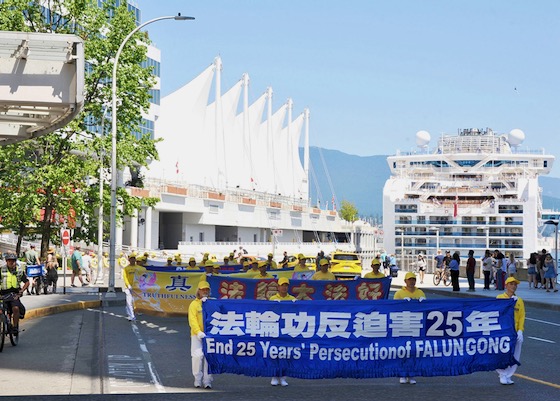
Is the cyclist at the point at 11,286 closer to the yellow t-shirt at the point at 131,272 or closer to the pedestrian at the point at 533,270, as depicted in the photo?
the yellow t-shirt at the point at 131,272

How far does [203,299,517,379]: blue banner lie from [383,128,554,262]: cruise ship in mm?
77845

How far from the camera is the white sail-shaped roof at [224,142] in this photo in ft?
335

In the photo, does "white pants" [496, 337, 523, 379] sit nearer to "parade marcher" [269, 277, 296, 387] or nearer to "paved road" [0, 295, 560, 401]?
"paved road" [0, 295, 560, 401]

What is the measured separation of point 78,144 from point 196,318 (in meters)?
27.5

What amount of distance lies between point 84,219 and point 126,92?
6036 mm

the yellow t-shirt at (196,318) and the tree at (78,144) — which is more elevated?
the tree at (78,144)

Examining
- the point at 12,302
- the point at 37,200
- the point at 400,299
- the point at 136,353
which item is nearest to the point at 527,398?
the point at 400,299

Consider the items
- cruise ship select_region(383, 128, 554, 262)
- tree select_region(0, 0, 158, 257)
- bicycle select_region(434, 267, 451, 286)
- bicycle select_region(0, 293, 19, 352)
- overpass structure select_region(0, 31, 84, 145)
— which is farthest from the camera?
cruise ship select_region(383, 128, 554, 262)

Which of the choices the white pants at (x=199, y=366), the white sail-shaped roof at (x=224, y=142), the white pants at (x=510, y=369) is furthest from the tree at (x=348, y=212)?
the white pants at (x=199, y=366)

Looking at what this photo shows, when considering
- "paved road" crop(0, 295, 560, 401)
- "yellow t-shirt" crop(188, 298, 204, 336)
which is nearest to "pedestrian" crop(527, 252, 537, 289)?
"paved road" crop(0, 295, 560, 401)

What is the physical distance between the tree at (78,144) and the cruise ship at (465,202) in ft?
179

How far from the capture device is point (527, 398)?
36.2 feet

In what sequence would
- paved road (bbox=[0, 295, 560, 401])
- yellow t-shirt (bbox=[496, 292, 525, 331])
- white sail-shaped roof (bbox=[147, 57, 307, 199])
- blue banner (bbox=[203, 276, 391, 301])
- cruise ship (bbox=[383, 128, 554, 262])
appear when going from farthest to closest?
white sail-shaped roof (bbox=[147, 57, 307, 199]) → cruise ship (bbox=[383, 128, 554, 262]) → blue banner (bbox=[203, 276, 391, 301]) → yellow t-shirt (bbox=[496, 292, 525, 331]) → paved road (bbox=[0, 295, 560, 401])

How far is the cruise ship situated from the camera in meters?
92.1
